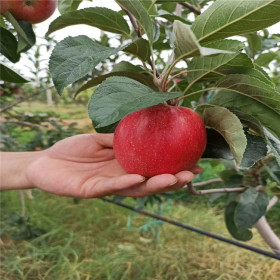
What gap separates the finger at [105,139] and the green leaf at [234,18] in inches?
18.2

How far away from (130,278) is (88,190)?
3.76ft

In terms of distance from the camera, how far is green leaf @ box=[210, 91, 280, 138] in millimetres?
624

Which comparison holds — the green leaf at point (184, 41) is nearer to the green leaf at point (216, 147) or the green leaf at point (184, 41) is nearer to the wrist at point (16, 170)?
the green leaf at point (216, 147)

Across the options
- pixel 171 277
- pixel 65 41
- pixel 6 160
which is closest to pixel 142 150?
pixel 65 41

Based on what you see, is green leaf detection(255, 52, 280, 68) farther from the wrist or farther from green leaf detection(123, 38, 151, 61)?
the wrist

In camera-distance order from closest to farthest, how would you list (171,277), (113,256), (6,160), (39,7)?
(39,7)
(6,160)
(171,277)
(113,256)

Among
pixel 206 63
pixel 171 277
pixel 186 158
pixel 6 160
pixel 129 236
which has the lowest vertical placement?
pixel 129 236

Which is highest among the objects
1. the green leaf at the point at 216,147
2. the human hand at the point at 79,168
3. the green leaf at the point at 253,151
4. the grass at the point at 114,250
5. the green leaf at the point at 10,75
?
the green leaf at the point at 10,75

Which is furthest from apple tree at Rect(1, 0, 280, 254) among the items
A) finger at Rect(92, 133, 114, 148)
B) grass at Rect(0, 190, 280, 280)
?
grass at Rect(0, 190, 280, 280)

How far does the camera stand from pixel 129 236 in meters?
2.41

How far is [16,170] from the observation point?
3.78ft

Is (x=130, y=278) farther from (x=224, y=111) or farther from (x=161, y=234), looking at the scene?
(x=224, y=111)

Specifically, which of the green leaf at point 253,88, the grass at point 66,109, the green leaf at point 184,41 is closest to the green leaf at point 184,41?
the green leaf at point 184,41

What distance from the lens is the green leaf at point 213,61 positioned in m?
0.59
